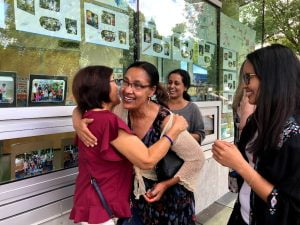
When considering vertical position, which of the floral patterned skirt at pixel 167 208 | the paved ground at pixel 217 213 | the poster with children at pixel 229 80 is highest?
the poster with children at pixel 229 80

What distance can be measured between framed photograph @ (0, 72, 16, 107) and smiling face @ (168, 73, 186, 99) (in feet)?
5.60

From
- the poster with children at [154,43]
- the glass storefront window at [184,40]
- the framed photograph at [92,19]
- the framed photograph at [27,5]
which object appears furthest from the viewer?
the glass storefront window at [184,40]

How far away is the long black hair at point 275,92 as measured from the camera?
1416mm

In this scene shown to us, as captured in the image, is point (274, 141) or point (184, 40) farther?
point (184, 40)

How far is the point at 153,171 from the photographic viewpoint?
2098mm

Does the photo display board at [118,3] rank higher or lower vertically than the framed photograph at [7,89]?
higher

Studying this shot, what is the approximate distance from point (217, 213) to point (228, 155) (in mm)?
3030

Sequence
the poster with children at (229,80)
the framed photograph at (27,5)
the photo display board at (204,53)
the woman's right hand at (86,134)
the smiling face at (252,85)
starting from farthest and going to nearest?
the poster with children at (229,80)
the photo display board at (204,53)
the framed photograph at (27,5)
the woman's right hand at (86,134)
the smiling face at (252,85)

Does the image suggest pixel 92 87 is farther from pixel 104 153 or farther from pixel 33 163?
pixel 33 163

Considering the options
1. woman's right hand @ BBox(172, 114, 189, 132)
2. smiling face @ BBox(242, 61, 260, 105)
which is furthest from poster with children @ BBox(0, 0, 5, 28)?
smiling face @ BBox(242, 61, 260, 105)

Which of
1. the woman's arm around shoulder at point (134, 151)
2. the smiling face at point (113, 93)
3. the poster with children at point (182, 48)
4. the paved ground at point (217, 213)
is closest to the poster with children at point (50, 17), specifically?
the smiling face at point (113, 93)

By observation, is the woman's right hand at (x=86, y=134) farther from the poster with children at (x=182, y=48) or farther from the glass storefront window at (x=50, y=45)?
the poster with children at (x=182, y=48)

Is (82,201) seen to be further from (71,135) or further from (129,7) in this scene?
(129,7)

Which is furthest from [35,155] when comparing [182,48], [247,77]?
[182,48]
